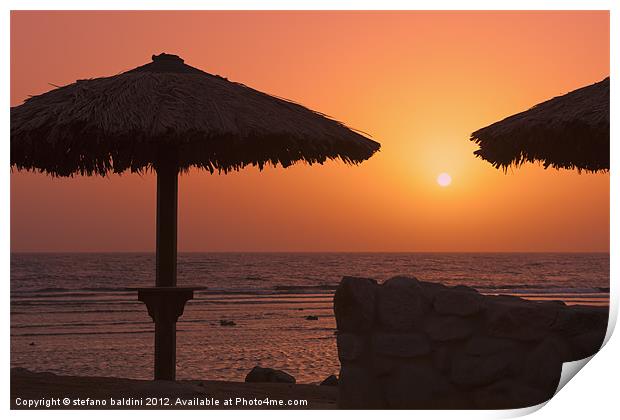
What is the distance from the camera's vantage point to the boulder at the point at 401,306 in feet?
20.7

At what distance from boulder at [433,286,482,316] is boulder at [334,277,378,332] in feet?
1.45

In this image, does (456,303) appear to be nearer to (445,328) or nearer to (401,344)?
(445,328)

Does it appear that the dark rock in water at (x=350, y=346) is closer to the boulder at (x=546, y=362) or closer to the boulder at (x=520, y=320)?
the boulder at (x=520, y=320)

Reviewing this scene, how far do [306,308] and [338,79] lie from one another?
17225 millimetres

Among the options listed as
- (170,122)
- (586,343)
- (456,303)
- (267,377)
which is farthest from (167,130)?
(267,377)

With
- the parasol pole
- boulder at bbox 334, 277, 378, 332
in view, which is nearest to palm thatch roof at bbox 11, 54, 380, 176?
the parasol pole

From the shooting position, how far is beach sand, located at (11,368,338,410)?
6645 mm

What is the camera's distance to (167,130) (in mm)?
6953

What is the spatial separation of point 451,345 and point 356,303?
71 cm

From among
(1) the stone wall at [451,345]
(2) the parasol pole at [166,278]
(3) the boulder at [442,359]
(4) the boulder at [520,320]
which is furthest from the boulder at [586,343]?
(2) the parasol pole at [166,278]

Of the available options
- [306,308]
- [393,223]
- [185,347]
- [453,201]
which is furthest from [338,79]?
[393,223]

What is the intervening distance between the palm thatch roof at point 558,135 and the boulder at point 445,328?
2.08 meters

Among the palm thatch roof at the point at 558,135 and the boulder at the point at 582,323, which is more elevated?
the palm thatch roof at the point at 558,135

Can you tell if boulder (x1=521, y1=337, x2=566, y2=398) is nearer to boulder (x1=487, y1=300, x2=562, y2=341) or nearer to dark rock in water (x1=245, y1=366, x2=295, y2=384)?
boulder (x1=487, y1=300, x2=562, y2=341)
